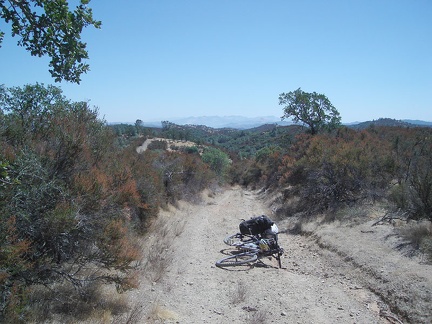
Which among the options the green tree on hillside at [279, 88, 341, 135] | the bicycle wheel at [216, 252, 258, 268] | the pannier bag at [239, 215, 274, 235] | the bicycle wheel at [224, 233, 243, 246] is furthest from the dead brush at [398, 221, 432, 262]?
the green tree on hillside at [279, 88, 341, 135]

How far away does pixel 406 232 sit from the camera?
32.0 ft

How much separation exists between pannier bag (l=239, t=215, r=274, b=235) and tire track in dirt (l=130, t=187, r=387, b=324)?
113 cm

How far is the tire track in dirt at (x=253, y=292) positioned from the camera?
668cm

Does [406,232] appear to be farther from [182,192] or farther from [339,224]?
[182,192]

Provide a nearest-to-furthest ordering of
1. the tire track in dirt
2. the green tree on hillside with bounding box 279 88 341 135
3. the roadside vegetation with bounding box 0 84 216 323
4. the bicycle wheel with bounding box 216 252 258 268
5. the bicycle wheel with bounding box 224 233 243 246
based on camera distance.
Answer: the roadside vegetation with bounding box 0 84 216 323
the tire track in dirt
the bicycle wheel with bounding box 216 252 258 268
the bicycle wheel with bounding box 224 233 243 246
the green tree on hillside with bounding box 279 88 341 135

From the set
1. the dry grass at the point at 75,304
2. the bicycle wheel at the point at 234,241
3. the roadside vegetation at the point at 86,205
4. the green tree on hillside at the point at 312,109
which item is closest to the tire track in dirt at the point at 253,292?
the bicycle wheel at the point at 234,241

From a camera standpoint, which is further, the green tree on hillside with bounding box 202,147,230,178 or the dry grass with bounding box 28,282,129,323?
the green tree on hillside with bounding box 202,147,230,178

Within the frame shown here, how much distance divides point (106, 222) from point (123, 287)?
4.23 feet

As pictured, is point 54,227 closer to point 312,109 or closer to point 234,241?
point 234,241

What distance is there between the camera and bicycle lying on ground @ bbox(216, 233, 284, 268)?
1004 cm

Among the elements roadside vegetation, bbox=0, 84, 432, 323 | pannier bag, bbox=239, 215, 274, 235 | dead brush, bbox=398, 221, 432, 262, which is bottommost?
pannier bag, bbox=239, 215, 274, 235

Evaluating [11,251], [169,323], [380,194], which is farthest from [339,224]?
[11,251]

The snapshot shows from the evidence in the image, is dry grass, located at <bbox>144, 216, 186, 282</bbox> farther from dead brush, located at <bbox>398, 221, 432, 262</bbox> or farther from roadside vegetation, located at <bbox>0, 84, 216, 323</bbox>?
dead brush, located at <bbox>398, 221, 432, 262</bbox>

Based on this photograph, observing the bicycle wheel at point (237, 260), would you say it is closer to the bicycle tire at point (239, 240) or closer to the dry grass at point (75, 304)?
the bicycle tire at point (239, 240)
